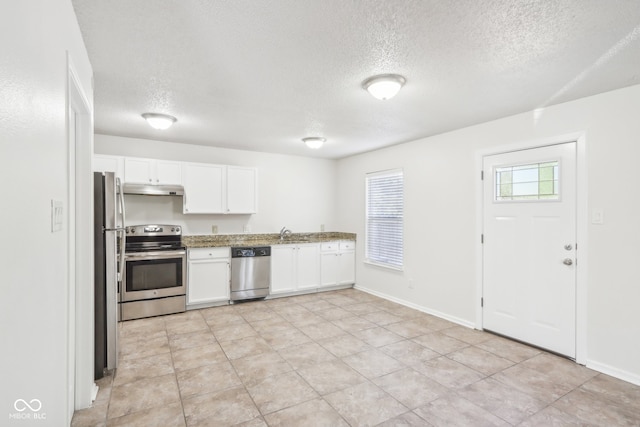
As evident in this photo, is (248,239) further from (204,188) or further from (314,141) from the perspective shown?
(314,141)

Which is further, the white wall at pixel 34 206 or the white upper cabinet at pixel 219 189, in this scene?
the white upper cabinet at pixel 219 189

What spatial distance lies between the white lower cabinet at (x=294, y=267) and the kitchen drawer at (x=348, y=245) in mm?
489

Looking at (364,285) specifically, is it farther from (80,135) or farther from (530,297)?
(80,135)

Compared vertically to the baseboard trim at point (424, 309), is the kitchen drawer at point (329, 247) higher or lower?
higher

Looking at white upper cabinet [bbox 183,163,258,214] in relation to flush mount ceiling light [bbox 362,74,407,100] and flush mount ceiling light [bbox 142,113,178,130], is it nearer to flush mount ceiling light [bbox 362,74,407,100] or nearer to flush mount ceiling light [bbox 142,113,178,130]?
flush mount ceiling light [bbox 142,113,178,130]

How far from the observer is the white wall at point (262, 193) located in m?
4.65

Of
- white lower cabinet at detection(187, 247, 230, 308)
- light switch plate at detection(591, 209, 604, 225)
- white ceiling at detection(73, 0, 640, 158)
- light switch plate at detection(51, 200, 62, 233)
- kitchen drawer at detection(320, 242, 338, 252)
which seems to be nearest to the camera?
light switch plate at detection(51, 200, 62, 233)

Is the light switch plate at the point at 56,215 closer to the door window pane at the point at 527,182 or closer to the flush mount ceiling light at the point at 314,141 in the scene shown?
the flush mount ceiling light at the point at 314,141

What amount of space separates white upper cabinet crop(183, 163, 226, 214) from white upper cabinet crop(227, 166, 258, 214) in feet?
0.34

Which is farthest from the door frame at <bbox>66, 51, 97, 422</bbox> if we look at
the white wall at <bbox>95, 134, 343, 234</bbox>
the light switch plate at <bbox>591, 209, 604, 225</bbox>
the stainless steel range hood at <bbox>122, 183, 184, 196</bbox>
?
the light switch plate at <bbox>591, 209, 604, 225</bbox>

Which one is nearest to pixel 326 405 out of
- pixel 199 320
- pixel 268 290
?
pixel 199 320

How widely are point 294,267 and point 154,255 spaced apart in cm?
204

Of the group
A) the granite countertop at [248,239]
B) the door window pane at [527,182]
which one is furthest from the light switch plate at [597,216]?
the granite countertop at [248,239]

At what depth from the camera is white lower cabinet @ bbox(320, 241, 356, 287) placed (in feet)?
18.2
